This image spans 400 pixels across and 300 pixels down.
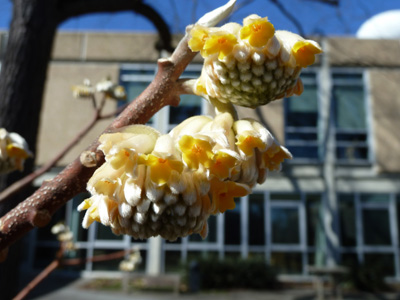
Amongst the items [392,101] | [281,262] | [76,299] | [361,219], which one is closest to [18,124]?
[76,299]

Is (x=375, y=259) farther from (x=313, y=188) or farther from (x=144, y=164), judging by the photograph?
(x=144, y=164)

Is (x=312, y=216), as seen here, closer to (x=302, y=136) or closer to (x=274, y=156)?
(x=302, y=136)

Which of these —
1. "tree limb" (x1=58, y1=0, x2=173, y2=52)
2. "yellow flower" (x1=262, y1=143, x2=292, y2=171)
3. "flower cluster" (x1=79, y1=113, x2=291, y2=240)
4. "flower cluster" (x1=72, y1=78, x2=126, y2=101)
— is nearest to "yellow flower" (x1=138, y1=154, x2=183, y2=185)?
"flower cluster" (x1=79, y1=113, x2=291, y2=240)

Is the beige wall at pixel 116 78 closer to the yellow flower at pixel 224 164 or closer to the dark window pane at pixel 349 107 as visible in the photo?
the dark window pane at pixel 349 107

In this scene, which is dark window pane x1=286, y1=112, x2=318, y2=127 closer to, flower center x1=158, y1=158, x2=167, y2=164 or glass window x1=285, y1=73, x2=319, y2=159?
glass window x1=285, y1=73, x2=319, y2=159

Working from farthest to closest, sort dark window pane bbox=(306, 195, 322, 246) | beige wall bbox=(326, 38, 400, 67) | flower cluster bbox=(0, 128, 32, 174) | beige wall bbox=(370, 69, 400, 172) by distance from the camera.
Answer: beige wall bbox=(326, 38, 400, 67)
beige wall bbox=(370, 69, 400, 172)
dark window pane bbox=(306, 195, 322, 246)
flower cluster bbox=(0, 128, 32, 174)

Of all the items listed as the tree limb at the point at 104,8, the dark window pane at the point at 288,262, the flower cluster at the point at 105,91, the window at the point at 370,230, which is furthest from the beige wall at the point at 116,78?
the flower cluster at the point at 105,91
